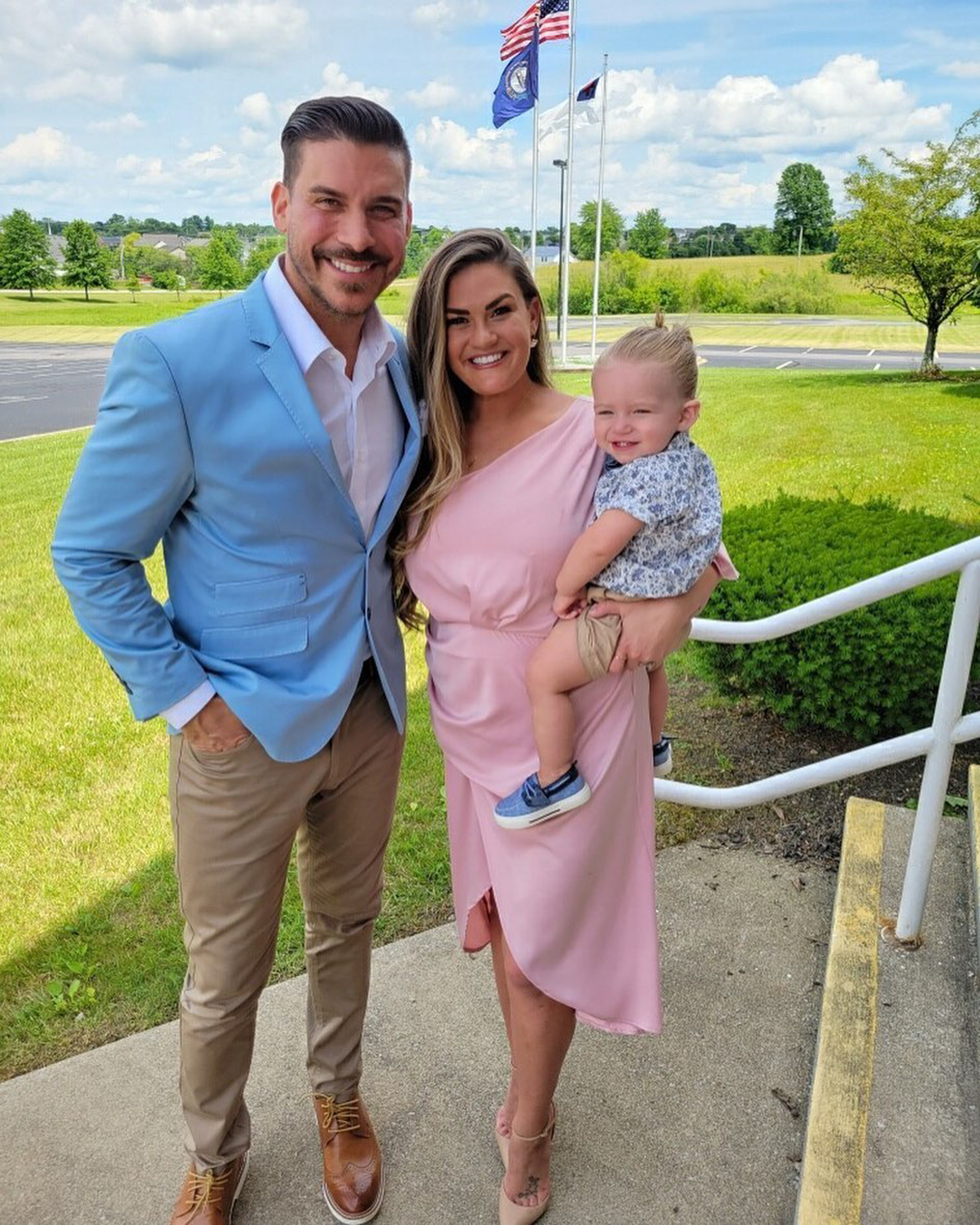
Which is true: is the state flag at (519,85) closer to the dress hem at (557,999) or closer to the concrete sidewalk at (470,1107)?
the concrete sidewalk at (470,1107)

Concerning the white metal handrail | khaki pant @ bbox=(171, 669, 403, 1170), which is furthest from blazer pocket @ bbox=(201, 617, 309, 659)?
the white metal handrail

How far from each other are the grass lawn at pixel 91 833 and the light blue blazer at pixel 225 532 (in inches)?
61.0

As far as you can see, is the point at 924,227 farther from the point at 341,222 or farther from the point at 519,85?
the point at 341,222

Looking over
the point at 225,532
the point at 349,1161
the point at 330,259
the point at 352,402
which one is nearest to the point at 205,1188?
the point at 349,1161

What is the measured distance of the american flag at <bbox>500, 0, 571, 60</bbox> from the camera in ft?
60.5

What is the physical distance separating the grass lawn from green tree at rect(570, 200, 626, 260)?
42.9 meters

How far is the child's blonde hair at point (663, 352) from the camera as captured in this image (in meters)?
1.87

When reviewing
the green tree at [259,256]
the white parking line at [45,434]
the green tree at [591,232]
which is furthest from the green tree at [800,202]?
the white parking line at [45,434]

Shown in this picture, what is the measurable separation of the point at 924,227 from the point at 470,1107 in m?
18.8

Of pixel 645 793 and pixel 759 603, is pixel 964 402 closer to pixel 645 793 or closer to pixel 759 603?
pixel 759 603

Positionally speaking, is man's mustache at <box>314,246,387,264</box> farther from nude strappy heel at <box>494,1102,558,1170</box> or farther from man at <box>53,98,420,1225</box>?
nude strappy heel at <box>494,1102,558,1170</box>

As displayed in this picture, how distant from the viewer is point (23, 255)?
2539 inches

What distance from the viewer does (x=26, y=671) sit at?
18.5 feet

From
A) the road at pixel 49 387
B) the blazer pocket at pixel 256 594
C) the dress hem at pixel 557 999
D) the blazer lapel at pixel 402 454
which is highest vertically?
the blazer lapel at pixel 402 454
